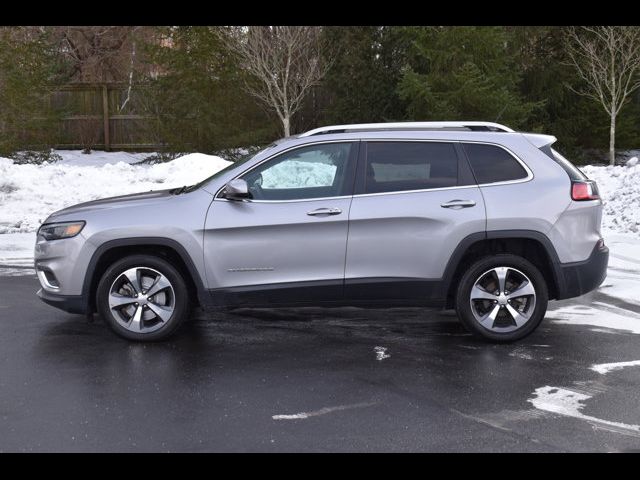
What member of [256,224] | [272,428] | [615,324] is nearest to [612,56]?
[615,324]

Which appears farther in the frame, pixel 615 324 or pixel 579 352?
pixel 615 324

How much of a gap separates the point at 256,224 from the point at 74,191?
407 inches

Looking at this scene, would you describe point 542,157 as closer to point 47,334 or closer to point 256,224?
point 256,224

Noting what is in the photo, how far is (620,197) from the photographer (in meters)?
13.6

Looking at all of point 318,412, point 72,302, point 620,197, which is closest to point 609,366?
point 318,412

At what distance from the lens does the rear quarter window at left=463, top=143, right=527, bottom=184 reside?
659cm

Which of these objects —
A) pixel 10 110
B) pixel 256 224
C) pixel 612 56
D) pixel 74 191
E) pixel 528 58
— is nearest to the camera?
pixel 256 224

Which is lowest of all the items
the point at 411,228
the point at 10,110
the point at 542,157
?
the point at 411,228

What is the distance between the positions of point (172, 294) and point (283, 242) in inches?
40.0

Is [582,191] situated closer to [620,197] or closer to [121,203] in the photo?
[121,203]

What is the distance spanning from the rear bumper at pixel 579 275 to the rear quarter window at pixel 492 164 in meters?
0.84

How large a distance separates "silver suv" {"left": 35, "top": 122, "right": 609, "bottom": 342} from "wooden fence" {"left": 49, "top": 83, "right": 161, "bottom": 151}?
18.9 m

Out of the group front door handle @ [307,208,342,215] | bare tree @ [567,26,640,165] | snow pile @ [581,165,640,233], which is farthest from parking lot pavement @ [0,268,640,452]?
bare tree @ [567,26,640,165]

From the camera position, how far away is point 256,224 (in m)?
6.43
